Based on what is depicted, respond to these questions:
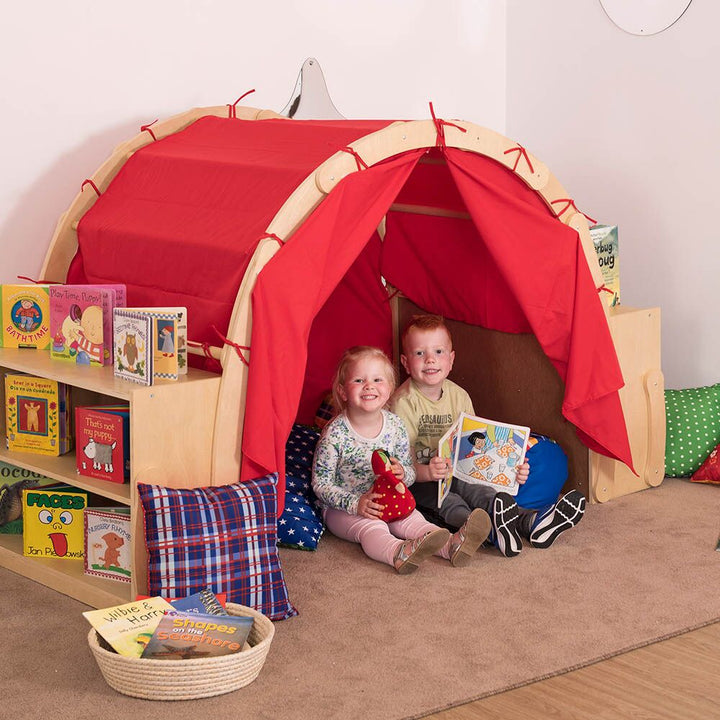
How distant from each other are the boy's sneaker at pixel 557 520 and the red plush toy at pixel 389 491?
34 cm

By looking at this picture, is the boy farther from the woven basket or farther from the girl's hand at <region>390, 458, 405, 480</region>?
the woven basket

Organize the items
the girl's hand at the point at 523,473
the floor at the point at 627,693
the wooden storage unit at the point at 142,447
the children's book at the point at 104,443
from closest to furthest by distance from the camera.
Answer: the floor at the point at 627,693 → the wooden storage unit at the point at 142,447 → the children's book at the point at 104,443 → the girl's hand at the point at 523,473

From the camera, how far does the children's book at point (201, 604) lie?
7.51ft

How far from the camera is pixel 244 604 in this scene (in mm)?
2445

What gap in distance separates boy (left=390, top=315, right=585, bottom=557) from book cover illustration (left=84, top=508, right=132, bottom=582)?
840 mm

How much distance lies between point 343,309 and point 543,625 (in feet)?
4.85

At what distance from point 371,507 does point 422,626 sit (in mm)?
496

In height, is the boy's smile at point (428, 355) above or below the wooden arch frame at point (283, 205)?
below

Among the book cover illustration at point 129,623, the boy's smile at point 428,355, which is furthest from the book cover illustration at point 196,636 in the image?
the boy's smile at point 428,355

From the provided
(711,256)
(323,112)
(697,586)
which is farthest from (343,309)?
(697,586)

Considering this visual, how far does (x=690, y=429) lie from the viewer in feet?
11.4

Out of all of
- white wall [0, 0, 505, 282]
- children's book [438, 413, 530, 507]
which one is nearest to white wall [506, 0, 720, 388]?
white wall [0, 0, 505, 282]

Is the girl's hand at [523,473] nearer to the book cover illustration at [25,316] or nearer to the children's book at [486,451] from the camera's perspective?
the children's book at [486,451]

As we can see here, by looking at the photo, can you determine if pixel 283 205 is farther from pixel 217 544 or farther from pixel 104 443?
pixel 217 544
